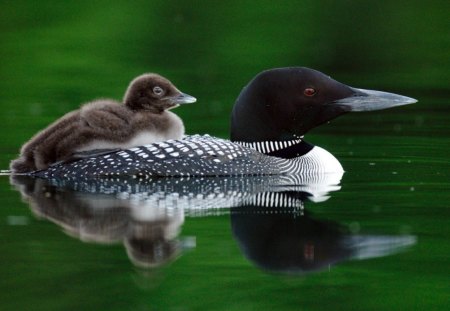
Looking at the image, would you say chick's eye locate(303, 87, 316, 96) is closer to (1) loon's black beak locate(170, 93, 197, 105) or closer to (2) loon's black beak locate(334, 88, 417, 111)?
(2) loon's black beak locate(334, 88, 417, 111)

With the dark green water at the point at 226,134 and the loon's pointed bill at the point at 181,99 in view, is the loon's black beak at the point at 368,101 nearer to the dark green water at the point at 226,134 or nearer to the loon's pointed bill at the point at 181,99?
the dark green water at the point at 226,134

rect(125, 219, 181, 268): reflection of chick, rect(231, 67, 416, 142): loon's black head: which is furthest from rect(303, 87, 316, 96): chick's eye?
rect(125, 219, 181, 268): reflection of chick

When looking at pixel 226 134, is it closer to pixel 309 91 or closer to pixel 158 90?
pixel 158 90

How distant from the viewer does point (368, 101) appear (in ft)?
24.1

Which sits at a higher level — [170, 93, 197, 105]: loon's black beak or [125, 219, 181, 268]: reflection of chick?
[170, 93, 197, 105]: loon's black beak

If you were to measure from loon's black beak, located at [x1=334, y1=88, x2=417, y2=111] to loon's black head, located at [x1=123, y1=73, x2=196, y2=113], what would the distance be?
936mm

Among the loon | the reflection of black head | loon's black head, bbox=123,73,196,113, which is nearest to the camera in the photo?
the reflection of black head

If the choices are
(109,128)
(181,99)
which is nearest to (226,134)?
(181,99)

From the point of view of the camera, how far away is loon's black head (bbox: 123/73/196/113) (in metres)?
7.43

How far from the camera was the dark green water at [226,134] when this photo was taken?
460cm

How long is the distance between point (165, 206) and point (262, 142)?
1283 millimetres

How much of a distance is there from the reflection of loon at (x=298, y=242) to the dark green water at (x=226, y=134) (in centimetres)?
3

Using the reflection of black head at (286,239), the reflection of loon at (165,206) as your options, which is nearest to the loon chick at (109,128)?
the reflection of loon at (165,206)

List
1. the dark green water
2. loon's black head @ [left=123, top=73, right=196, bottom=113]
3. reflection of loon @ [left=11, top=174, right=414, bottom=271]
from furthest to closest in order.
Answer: loon's black head @ [left=123, top=73, right=196, bottom=113], reflection of loon @ [left=11, top=174, right=414, bottom=271], the dark green water
